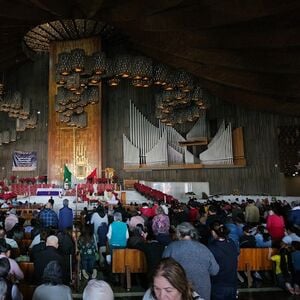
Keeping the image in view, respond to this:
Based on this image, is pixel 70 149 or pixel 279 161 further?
pixel 70 149

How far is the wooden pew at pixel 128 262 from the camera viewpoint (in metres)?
5.88

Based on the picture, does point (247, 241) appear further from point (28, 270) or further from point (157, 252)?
point (28, 270)

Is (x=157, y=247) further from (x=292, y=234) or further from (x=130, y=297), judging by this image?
(x=292, y=234)

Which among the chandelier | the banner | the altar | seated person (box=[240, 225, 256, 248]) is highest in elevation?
the chandelier

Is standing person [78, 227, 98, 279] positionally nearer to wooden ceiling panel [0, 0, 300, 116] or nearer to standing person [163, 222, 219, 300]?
standing person [163, 222, 219, 300]

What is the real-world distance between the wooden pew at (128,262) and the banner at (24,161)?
1930 cm

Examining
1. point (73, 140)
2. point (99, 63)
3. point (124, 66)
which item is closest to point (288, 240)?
point (124, 66)

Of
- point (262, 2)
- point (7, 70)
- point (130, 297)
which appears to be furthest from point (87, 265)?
point (7, 70)

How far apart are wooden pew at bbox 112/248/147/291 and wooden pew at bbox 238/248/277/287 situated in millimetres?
Result: 1635

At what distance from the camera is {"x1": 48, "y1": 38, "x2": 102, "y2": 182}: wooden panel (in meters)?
21.4

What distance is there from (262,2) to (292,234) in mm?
7565

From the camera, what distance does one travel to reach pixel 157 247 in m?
5.12

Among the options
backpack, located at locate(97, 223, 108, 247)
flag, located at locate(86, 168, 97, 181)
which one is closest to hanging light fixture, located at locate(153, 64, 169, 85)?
flag, located at locate(86, 168, 97, 181)

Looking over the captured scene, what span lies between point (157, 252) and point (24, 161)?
68.0 feet
